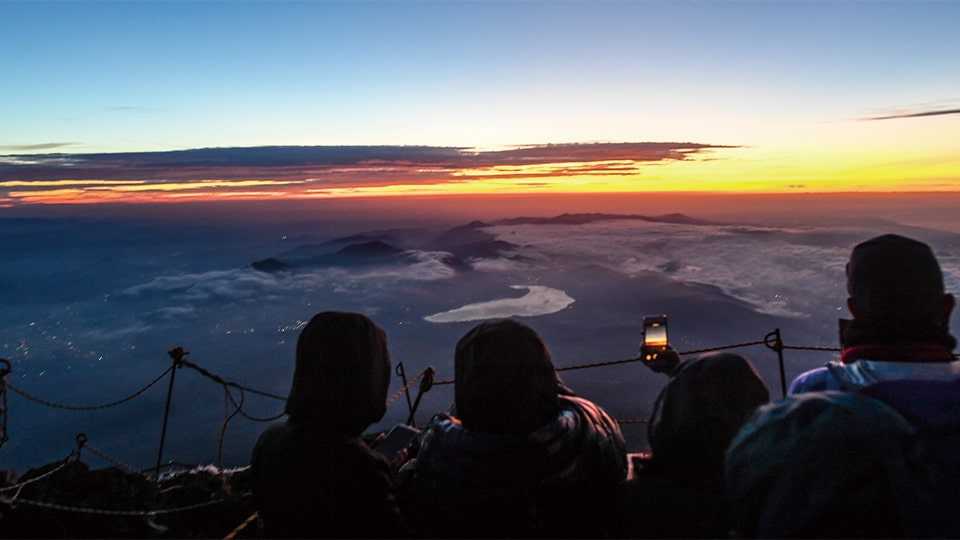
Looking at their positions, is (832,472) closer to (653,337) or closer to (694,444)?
(694,444)

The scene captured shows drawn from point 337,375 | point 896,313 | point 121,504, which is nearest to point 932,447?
point 896,313

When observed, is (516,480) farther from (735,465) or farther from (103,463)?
(103,463)

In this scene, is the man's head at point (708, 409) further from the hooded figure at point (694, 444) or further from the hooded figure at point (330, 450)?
the hooded figure at point (330, 450)

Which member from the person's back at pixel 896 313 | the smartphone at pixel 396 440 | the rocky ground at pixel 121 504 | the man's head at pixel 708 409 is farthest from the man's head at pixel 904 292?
the rocky ground at pixel 121 504

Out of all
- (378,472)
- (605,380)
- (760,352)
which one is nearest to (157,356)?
(605,380)

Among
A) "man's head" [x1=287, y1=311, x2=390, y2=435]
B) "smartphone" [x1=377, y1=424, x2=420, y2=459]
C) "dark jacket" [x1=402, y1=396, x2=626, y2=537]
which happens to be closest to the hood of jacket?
"dark jacket" [x1=402, y1=396, x2=626, y2=537]

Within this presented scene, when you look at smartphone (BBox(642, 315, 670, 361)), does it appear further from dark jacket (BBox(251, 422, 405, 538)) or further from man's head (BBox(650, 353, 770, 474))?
dark jacket (BBox(251, 422, 405, 538))

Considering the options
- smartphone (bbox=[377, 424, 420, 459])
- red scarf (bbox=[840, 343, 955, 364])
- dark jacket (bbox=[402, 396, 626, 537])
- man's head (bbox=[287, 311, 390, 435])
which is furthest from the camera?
smartphone (bbox=[377, 424, 420, 459])
